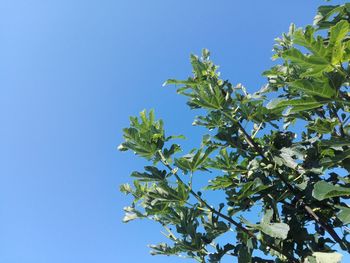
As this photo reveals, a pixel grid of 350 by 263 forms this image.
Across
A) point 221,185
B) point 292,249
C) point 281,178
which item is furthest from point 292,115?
point 292,249

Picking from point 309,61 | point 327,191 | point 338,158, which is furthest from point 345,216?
point 309,61

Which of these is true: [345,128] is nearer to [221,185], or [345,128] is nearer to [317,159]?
[317,159]

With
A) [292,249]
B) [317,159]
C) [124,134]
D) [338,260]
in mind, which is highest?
[124,134]

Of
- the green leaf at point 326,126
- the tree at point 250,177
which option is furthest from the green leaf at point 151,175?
the green leaf at point 326,126

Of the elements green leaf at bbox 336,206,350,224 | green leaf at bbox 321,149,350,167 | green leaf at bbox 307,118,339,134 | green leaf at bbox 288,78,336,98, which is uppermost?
green leaf at bbox 307,118,339,134

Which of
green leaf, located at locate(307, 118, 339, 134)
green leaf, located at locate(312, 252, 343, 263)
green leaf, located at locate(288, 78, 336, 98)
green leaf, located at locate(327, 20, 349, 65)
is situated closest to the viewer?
green leaf, located at locate(327, 20, 349, 65)

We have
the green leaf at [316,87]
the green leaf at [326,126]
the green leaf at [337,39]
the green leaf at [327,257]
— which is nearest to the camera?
the green leaf at [337,39]

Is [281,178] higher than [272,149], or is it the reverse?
[272,149]

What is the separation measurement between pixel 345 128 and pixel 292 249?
0.93 meters

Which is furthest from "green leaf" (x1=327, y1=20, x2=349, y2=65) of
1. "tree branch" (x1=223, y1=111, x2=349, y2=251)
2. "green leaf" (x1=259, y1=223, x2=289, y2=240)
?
"green leaf" (x1=259, y1=223, x2=289, y2=240)

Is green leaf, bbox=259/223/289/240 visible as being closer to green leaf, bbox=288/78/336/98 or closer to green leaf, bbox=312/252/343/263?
green leaf, bbox=312/252/343/263

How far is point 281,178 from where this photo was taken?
2.52 m

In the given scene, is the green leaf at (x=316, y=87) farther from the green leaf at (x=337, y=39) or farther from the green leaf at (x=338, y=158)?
the green leaf at (x=338, y=158)

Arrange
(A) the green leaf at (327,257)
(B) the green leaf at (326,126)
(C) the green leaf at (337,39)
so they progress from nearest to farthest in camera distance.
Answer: (C) the green leaf at (337,39), (A) the green leaf at (327,257), (B) the green leaf at (326,126)
